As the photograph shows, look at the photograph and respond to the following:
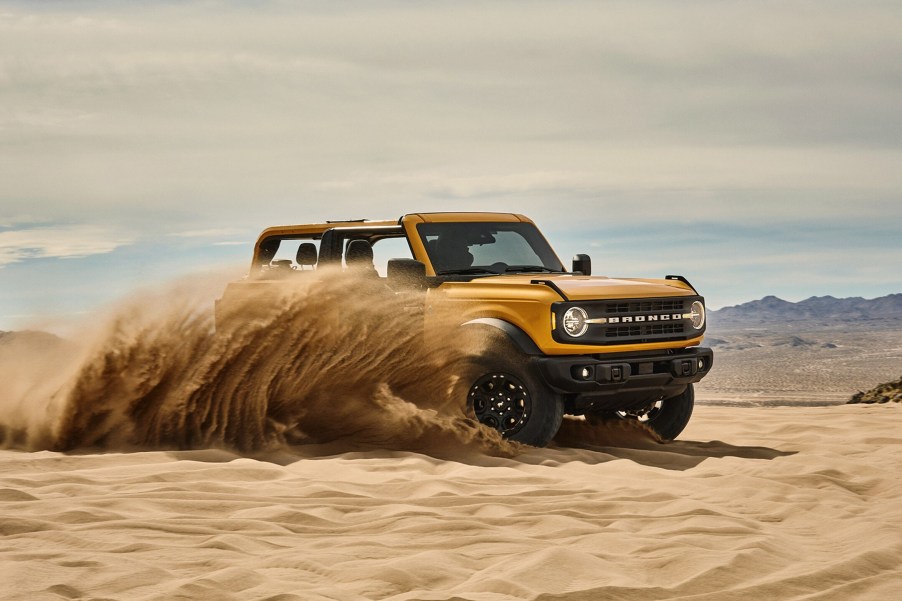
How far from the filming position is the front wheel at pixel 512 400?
8750 millimetres

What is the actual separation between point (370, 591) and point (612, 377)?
433cm

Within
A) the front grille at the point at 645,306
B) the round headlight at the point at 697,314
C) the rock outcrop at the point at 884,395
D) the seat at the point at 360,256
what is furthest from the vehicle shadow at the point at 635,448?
the rock outcrop at the point at 884,395

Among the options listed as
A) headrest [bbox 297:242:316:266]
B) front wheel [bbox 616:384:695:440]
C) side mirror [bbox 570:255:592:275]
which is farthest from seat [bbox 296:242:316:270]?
front wheel [bbox 616:384:695:440]

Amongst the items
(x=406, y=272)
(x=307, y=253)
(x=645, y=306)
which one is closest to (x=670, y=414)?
(x=645, y=306)

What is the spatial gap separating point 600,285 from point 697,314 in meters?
1.24

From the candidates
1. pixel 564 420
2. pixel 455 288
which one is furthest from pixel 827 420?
pixel 455 288

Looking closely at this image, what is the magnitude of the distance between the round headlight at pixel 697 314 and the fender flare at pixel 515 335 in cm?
176

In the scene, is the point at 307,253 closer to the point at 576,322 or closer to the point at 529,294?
the point at 529,294

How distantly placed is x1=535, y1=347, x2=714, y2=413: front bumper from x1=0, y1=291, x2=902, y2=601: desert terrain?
1.49ft

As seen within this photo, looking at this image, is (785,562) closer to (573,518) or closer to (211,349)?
(573,518)

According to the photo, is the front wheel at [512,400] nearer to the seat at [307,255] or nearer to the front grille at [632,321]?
the front grille at [632,321]

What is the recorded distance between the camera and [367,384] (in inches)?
365

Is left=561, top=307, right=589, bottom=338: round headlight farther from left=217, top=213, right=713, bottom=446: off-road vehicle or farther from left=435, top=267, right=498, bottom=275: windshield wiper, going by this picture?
left=435, top=267, right=498, bottom=275: windshield wiper

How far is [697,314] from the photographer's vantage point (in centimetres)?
982
